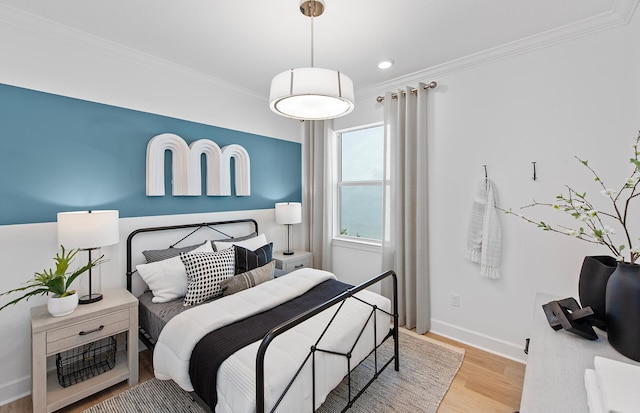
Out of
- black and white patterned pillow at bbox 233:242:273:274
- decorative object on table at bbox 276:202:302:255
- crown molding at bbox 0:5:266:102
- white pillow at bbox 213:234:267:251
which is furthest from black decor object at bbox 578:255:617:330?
crown molding at bbox 0:5:266:102

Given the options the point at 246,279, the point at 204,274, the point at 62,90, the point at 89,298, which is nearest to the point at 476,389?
the point at 246,279

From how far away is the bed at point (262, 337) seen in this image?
4.35 feet

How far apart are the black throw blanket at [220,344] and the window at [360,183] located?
179cm

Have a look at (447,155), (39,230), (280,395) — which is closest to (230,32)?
(39,230)

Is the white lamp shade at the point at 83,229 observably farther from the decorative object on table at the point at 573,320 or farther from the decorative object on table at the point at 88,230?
the decorative object on table at the point at 573,320

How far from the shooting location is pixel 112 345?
2.31m

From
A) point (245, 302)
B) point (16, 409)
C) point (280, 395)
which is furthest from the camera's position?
point (245, 302)

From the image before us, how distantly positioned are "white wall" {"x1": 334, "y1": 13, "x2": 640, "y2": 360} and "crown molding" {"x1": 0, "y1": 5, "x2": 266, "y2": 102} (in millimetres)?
2374

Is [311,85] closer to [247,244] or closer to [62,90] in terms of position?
[247,244]

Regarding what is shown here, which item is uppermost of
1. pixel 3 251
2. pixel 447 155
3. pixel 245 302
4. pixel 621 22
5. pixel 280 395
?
pixel 621 22

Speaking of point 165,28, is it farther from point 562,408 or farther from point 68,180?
point 562,408

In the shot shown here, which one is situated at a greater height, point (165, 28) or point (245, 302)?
point (165, 28)

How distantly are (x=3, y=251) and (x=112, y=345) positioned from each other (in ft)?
3.45

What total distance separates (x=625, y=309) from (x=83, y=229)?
303 centimetres
